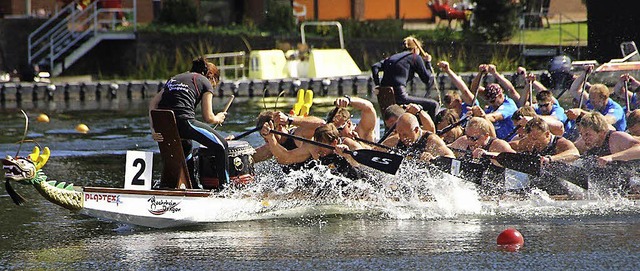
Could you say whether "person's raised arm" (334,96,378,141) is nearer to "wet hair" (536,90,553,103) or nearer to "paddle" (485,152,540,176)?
"paddle" (485,152,540,176)

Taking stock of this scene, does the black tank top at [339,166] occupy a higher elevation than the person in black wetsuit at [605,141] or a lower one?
lower

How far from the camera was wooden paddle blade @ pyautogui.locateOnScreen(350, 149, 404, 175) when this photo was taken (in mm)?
11977

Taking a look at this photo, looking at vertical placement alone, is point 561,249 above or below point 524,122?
below

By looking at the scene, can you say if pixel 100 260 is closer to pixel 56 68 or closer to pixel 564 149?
pixel 564 149

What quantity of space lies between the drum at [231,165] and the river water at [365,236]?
236 millimetres

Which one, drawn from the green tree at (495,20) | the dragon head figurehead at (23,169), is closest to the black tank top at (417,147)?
the dragon head figurehead at (23,169)

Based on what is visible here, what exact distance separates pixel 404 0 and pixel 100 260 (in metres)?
28.7

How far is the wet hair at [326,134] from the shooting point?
12.2m

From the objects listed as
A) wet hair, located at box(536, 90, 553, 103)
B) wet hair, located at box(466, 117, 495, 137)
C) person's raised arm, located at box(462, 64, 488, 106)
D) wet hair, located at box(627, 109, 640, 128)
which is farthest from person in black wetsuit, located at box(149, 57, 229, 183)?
person's raised arm, located at box(462, 64, 488, 106)

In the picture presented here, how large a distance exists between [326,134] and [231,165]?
0.96 meters

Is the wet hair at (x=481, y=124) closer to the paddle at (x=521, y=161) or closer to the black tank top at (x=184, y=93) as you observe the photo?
the paddle at (x=521, y=161)

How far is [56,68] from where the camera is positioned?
111ft

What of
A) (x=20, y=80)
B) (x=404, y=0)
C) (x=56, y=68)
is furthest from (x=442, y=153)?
(x=404, y=0)

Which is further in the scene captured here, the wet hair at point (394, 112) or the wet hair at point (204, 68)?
the wet hair at point (394, 112)
